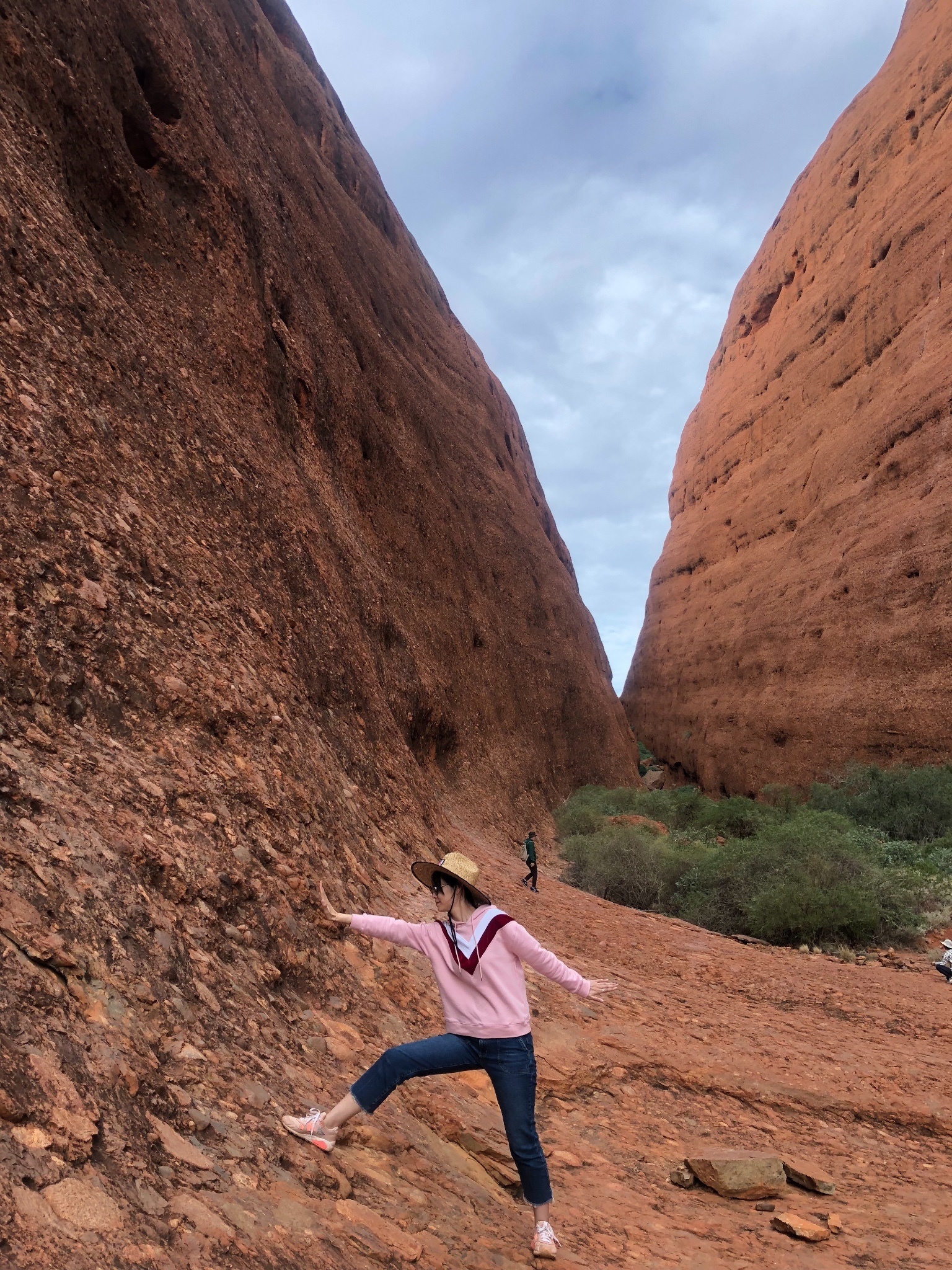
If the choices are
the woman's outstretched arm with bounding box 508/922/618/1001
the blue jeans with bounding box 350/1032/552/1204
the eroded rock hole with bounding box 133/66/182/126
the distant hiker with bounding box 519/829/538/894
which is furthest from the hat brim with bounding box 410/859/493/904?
the eroded rock hole with bounding box 133/66/182/126

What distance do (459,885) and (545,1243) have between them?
1261mm

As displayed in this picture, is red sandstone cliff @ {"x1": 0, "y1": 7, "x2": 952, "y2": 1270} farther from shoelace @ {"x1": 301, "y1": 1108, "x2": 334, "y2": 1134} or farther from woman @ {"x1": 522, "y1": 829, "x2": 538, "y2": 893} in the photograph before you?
woman @ {"x1": 522, "y1": 829, "x2": 538, "y2": 893}

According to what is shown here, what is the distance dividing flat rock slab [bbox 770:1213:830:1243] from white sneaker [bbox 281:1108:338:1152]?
215 cm

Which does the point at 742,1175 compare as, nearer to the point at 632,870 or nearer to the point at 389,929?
the point at 389,929

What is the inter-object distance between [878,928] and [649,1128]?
6.73 metres

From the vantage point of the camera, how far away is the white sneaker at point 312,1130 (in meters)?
2.62

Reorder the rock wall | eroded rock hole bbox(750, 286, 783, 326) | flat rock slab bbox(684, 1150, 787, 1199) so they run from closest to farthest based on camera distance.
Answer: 1. the rock wall
2. flat rock slab bbox(684, 1150, 787, 1199)
3. eroded rock hole bbox(750, 286, 783, 326)

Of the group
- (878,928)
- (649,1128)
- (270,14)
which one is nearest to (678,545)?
(270,14)

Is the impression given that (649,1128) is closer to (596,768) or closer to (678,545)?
(596,768)

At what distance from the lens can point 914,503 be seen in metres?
19.0

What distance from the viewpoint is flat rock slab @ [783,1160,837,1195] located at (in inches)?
147

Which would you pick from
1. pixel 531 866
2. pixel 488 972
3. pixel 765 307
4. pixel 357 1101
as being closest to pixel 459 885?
pixel 488 972

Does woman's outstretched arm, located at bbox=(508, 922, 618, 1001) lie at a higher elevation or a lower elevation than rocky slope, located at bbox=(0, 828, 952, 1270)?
higher

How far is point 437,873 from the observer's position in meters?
2.76
